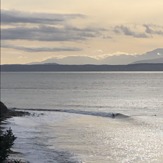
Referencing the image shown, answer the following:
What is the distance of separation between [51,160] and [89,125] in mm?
21455

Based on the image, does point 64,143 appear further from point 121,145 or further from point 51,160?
point 51,160

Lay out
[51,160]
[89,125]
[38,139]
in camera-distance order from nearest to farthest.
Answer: [51,160]
[38,139]
[89,125]

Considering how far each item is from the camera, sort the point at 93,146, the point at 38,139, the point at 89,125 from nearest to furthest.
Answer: the point at 93,146 → the point at 38,139 → the point at 89,125

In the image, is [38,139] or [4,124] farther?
[4,124]

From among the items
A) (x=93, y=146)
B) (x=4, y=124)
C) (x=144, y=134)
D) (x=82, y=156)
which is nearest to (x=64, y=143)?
(x=93, y=146)

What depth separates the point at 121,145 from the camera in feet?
118

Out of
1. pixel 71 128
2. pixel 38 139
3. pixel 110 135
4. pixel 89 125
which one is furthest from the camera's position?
pixel 89 125

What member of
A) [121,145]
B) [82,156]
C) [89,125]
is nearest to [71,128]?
[89,125]

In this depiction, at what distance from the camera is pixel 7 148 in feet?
85.1

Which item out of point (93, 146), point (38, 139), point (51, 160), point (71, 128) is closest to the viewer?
point (51, 160)

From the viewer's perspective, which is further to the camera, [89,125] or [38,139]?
[89,125]

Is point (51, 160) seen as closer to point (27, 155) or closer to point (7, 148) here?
point (27, 155)

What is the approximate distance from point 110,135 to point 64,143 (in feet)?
21.4

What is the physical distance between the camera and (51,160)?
2958 centimetres
